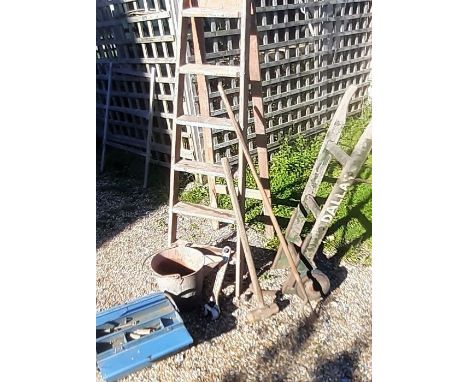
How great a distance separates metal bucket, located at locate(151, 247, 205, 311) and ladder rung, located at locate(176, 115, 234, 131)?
952 millimetres

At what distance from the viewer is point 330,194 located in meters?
2.73

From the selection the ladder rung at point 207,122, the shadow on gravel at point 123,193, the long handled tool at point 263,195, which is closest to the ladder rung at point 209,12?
the long handled tool at point 263,195

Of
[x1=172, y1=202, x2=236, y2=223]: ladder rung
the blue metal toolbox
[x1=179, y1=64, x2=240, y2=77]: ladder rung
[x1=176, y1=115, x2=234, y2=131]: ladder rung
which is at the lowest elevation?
the blue metal toolbox

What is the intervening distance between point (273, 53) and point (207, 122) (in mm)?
2402

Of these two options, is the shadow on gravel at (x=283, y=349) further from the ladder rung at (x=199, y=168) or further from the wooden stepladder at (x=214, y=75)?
the ladder rung at (x=199, y=168)

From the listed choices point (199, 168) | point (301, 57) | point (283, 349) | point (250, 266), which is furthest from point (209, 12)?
point (301, 57)

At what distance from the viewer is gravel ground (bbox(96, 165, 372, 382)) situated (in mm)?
2557

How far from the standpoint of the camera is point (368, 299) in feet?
10.1

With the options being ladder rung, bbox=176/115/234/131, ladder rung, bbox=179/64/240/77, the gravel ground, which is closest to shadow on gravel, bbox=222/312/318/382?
the gravel ground

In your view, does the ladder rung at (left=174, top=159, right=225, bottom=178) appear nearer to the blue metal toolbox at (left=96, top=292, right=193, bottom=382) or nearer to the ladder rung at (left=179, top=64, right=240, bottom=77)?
the ladder rung at (left=179, top=64, right=240, bottom=77)

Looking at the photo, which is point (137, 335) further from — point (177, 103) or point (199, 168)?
point (177, 103)

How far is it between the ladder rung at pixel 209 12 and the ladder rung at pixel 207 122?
0.68 metres

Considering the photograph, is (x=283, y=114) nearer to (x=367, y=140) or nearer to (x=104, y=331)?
(x=367, y=140)

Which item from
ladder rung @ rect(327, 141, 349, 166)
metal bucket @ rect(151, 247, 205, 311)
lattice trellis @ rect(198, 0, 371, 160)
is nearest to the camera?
ladder rung @ rect(327, 141, 349, 166)
